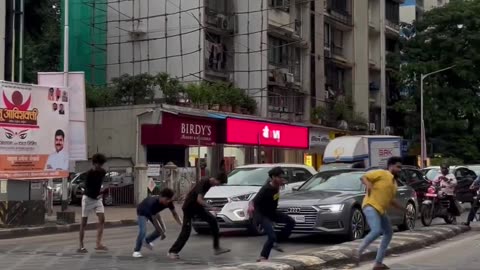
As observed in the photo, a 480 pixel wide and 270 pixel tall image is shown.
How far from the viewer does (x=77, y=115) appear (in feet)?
72.2

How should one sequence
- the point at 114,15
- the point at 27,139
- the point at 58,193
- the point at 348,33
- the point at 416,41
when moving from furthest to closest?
1. the point at 416,41
2. the point at 348,33
3. the point at 114,15
4. the point at 58,193
5. the point at 27,139

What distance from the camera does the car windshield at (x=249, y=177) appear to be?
1828cm

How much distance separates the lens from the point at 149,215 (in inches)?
516

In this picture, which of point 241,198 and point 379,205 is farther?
point 241,198

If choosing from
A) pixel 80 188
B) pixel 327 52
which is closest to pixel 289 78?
pixel 327 52

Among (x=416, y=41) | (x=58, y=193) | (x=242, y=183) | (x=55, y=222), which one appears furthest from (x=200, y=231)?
(x=416, y=41)

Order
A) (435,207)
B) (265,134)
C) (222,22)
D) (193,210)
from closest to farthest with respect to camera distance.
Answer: (193,210)
(435,207)
(265,134)
(222,22)

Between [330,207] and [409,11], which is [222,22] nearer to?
[330,207]

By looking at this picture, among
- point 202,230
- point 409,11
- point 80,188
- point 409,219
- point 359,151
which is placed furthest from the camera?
point 409,11

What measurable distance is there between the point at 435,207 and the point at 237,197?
21.5 ft

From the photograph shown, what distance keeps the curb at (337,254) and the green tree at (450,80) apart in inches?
1467

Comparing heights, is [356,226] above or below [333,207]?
below

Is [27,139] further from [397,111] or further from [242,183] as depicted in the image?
[397,111]

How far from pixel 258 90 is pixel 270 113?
1901 millimetres
